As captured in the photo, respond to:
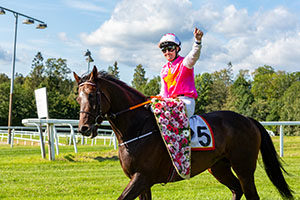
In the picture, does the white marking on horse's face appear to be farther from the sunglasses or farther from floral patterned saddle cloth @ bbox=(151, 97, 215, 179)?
the sunglasses

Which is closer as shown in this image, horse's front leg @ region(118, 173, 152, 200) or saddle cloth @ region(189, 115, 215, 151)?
horse's front leg @ region(118, 173, 152, 200)

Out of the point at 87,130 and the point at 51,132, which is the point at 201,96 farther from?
the point at 87,130

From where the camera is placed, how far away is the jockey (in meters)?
4.37

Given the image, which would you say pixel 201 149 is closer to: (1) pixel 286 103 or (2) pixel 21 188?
(2) pixel 21 188

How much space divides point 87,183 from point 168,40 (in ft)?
13.0

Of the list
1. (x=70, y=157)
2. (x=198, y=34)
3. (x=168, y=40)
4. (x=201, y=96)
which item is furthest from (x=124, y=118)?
(x=201, y=96)

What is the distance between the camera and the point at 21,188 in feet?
21.8

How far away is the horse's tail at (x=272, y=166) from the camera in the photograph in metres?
5.14

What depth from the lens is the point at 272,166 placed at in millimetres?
5203

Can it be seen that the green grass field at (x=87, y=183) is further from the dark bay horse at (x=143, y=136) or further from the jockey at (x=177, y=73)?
the jockey at (x=177, y=73)

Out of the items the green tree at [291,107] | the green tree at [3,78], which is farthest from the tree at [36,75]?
the green tree at [291,107]

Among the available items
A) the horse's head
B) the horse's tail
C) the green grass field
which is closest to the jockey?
the horse's head

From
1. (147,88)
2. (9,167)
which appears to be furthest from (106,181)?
(147,88)

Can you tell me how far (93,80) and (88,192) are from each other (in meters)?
3.15
